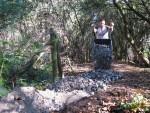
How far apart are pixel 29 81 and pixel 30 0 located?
6831 mm

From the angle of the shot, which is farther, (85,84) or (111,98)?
(85,84)

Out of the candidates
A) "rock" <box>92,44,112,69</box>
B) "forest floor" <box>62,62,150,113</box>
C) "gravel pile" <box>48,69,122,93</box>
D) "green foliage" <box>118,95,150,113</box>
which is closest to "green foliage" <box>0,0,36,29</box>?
"rock" <box>92,44,112,69</box>

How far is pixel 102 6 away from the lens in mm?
16797

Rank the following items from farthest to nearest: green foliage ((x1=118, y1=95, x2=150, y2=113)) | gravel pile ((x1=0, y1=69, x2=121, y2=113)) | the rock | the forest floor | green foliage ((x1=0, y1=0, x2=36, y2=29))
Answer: green foliage ((x1=0, y1=0, x2=36, y2=29)), the rock, the forest floor, gravel pile ((x1=0, y1=69, x2=121, y2=113)), green foliage ((x1=118, y1=95, x2=150, y2=113))

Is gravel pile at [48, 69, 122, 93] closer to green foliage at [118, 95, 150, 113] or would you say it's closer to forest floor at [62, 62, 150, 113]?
forest floor at [62, 62, 150, 113]

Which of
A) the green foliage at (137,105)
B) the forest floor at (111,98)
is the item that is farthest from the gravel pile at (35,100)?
the green foliage at (137,105)

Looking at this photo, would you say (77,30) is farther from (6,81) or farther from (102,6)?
(6,81)

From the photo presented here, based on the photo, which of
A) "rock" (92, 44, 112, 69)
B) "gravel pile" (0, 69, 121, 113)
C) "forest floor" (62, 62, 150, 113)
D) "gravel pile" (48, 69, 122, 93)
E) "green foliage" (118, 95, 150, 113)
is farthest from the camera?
"rock" (92, 44, 112, 69)

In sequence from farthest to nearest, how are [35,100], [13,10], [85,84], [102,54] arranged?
[13,10]
[102,54]
[85,84]
[35,100]

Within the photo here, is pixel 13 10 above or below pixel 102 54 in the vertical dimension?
above

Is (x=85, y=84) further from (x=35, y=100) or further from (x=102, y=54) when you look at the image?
(x=102, y=54)

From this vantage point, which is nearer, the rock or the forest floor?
the forest floor

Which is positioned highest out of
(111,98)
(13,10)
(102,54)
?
(13,10)

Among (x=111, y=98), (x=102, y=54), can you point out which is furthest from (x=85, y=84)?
(x=102, y=54)
